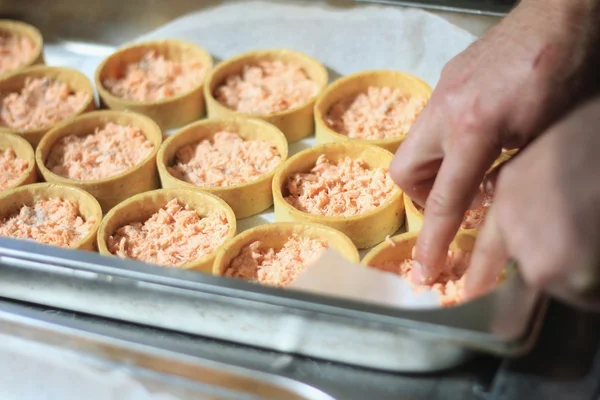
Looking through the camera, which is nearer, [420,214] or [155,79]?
[420,214]

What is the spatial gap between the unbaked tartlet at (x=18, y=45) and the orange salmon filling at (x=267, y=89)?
0.62 meters

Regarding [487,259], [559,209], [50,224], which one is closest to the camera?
[559,209]

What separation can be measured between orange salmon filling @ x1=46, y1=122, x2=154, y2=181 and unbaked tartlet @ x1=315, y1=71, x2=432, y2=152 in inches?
18.8

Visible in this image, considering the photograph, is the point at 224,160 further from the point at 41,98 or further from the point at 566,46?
the point at 566,46

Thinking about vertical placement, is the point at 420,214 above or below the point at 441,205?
below

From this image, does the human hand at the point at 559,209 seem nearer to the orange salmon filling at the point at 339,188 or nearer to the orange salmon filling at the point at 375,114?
the orange salmon filling at the point at 339,188

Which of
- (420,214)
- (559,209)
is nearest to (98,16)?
(420,214)

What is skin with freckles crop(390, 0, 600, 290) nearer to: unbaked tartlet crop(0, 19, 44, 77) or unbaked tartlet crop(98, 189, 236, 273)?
unbaked tartlet crop(98, 189, 236, 273)

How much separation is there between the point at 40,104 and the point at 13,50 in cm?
33

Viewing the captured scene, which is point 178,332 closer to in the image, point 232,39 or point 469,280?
point 469,280

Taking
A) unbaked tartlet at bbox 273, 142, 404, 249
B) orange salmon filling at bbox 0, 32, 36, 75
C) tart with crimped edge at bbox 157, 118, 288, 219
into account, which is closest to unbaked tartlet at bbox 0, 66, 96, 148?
orange salmon filling at bbox 0, 32, 36, 75

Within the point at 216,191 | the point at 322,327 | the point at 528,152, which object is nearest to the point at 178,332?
the point at 322,327

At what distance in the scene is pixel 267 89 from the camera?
1.97 metres

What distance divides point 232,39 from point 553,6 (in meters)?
1.15
